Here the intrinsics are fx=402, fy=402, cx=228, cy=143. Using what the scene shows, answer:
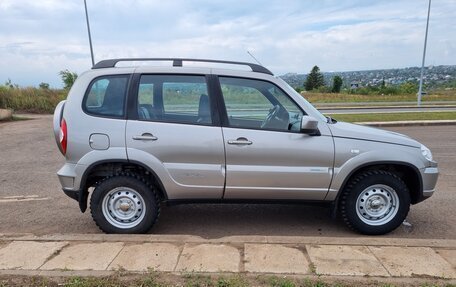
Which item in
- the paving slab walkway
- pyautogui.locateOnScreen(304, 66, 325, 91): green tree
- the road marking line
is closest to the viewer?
the paving slab walkway

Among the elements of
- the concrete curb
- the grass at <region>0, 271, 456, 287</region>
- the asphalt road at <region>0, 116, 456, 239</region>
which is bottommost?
the asphalt road at <region>0, 116, 456, 239</region>

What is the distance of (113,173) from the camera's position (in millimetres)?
4414

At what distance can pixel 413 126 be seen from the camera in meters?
15.0

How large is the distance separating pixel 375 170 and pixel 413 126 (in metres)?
11.8

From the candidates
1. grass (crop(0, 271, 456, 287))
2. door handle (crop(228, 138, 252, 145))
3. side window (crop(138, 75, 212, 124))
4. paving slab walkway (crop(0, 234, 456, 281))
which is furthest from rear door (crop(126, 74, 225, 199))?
grass (crop(0, 271, 456, 287))

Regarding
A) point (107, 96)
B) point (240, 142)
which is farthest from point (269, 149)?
point (107, 96)

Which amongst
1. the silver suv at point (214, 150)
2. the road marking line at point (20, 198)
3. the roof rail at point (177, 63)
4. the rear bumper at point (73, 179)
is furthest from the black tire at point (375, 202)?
the road marking line at point (20, 198)

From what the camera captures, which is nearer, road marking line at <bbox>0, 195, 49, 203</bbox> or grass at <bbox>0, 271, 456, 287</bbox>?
grass at <bbox>0, 271, 456, 287</bbox>

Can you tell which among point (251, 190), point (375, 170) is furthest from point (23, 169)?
point (375, 170)

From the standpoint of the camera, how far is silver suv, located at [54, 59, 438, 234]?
13.9 ft

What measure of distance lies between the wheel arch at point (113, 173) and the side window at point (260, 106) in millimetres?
1052

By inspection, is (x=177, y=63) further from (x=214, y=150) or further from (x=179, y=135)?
(x=214, y=150)

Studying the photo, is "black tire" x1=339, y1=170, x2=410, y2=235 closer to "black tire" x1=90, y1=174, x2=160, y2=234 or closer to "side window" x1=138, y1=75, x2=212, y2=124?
"side window" x1=138, y1=75, x2=212, y2=124

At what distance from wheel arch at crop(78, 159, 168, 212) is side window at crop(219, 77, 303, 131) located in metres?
1.05
